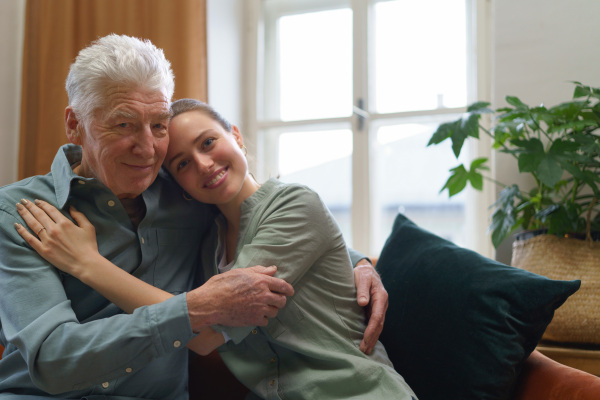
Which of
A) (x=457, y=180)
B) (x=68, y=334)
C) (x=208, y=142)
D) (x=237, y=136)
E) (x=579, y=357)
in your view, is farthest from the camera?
(x=457, y=180)

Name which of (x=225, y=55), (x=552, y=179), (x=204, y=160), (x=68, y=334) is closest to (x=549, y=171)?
(x=552, y=179)

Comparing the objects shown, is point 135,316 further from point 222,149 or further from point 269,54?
point 269,54

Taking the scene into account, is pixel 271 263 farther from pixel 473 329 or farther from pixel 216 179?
pixel 473 329

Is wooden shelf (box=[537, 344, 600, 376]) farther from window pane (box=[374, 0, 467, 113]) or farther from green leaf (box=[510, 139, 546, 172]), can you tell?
window pane (box=[374, 0, 467, 113])

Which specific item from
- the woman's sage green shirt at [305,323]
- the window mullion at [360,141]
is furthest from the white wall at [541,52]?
the woman's sage green shirt at [305,323]

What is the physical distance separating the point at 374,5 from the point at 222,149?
169 cm

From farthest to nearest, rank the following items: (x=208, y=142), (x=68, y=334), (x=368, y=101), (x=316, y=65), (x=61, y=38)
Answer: (x=316, y=65)
(x=368, y=101)
(x=61, y=38)
(x=208, y=142)
(x=68, y=334)

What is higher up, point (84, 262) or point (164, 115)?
point (164, 115)

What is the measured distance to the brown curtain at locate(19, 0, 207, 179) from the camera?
2590mm

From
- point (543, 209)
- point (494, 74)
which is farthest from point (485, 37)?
point (543, 209)

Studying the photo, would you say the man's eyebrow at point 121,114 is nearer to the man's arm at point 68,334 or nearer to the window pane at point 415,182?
the man's arm at point 68,334

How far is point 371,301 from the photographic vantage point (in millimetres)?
1453

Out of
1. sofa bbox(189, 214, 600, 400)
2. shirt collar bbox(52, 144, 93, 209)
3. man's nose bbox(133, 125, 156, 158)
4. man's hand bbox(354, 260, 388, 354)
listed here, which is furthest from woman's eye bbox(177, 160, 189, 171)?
sofa bbox(189, 214, 600, 400)

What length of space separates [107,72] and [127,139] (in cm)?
16
